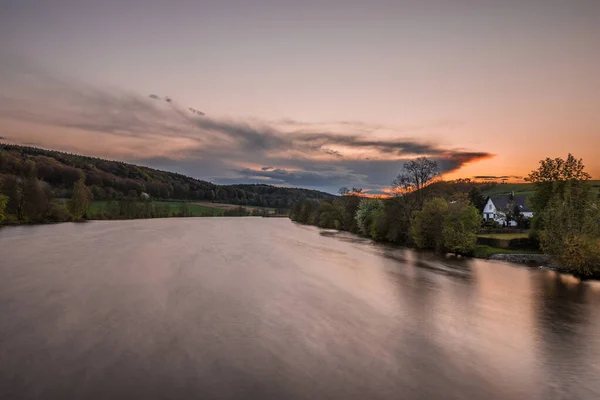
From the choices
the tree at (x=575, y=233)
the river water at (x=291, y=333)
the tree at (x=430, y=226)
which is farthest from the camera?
the tree at (x=430, y=226)

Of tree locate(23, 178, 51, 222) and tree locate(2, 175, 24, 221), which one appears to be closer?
tree locate(2, 175, 24, 221)

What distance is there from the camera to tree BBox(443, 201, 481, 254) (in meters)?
30.0

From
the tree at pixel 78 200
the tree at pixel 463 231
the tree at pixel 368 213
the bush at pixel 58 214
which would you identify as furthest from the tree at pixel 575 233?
the tree at pixel 78 200

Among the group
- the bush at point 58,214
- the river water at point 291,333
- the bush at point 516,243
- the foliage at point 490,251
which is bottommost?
the bush at point 58,214

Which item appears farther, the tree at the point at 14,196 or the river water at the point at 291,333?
the tree at the point at 14,196

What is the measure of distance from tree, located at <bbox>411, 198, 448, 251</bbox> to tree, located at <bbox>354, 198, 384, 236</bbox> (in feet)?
36.4

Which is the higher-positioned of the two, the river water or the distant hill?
the distant hill

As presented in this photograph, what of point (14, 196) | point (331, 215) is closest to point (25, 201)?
point (14, 196)

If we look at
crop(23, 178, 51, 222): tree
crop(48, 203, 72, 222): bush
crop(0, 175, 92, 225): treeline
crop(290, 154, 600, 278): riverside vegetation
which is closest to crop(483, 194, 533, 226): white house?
crop(290, 154, 600, 278): riverside vegetation

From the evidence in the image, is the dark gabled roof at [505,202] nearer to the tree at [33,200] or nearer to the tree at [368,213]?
the tree at [368,213]

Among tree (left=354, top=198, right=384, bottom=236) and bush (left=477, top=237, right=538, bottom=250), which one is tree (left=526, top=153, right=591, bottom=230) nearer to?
bush (left=477, top=237, right=538, bottom=250)

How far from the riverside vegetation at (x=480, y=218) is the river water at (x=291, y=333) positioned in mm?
2334

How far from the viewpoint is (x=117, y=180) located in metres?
101

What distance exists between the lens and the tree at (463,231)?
30.0 m
